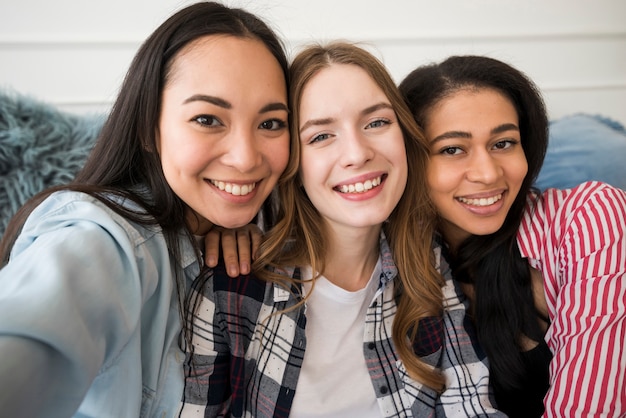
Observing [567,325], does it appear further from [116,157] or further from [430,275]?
[116,157]

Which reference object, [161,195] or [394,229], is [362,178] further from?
[161,195]

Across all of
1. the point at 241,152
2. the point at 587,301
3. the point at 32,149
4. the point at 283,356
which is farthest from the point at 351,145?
the point at 32,149

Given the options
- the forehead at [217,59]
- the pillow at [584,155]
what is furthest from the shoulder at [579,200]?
the forehead at [217,59]

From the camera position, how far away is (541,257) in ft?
3.84

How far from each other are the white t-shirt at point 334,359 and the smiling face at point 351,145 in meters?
0.22

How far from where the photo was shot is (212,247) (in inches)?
42.7

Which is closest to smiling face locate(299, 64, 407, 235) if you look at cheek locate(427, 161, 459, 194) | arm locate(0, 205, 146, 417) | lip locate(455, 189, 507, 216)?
cheek locate(427, 161, 459, 194)

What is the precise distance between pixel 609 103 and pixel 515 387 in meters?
1.64

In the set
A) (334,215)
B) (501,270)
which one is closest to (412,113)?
(334,215)

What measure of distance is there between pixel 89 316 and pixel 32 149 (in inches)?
37.1

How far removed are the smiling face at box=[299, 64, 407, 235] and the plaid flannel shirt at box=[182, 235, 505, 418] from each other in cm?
22

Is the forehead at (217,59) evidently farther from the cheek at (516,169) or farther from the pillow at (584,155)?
the pillow at (584,155)

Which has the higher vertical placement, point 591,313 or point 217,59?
point 217,59

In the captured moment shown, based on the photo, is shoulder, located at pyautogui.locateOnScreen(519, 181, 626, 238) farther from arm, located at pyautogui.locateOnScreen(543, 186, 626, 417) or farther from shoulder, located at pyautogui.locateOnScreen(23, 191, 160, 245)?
shoulder, located at pyautogui.locateOnScreen(23, 191, 160, 245)
